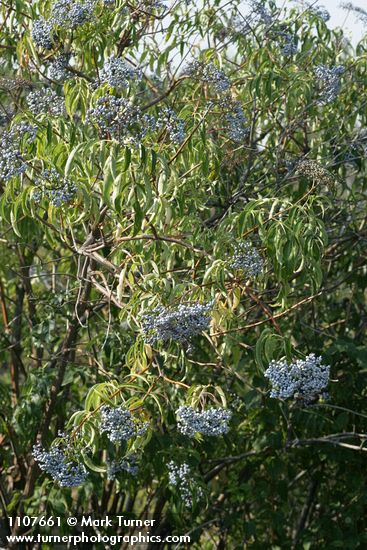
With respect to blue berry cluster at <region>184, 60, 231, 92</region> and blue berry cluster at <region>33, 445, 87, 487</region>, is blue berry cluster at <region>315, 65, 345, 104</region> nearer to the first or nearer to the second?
blue berry cluster at <region>184, 60, 231, 92</region>

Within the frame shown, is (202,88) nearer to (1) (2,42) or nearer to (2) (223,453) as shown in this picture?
(1) (2,42)

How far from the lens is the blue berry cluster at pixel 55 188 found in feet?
9.74

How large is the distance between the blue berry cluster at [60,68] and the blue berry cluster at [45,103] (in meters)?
0.20

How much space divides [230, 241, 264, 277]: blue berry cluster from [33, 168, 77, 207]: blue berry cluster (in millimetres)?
583

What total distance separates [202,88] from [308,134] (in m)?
0.75

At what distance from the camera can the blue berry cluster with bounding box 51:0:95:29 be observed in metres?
3.52

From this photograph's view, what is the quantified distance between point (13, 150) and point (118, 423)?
1000 millimetres

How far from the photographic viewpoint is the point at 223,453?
4957 millimetres

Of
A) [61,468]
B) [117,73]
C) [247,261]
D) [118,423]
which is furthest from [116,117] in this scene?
[61,468]

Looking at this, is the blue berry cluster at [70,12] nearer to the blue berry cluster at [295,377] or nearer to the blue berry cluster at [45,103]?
the blue berry cluster at [45,103]

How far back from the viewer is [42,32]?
3.57m

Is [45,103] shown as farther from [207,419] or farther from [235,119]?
[207,419]

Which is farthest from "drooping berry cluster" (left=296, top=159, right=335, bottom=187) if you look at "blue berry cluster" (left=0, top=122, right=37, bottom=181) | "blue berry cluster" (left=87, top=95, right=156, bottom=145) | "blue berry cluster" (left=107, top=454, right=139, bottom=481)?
"blue berry cluster" (left=107, top=454, right=139, bottom=481)

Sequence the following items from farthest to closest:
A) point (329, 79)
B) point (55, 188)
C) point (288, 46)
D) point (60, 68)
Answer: point (288, 46)
point (329, 79)
point (60, 68)
point (55, 188)
